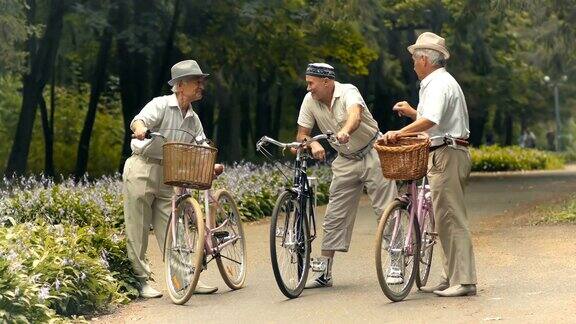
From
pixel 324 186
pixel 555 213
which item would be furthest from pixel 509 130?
pixel 555 213

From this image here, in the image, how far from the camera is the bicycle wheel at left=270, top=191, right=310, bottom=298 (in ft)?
33.5

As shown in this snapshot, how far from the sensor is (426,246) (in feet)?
34.7

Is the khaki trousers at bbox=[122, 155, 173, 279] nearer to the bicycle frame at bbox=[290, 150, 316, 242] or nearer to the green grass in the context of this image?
the bicycle frame at bbox=[290, 150, 316, 242]

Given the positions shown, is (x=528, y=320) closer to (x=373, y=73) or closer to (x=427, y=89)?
(x=427, y=89)

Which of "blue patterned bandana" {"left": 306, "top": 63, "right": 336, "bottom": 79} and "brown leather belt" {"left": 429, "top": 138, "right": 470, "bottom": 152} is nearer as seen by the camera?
"brown leather belt" {"left": 429, "top": 138, "right": 470, "bottom": 152}

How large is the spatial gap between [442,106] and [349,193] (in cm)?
151

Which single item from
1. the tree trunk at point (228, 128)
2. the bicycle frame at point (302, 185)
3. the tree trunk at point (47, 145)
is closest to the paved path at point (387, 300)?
the bicycle frame at point (302, 185)

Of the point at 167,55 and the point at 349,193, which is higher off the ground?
the point at 167,55

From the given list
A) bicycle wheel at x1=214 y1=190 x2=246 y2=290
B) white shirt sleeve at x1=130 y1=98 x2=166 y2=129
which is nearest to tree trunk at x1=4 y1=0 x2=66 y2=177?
bicycle wheel at x1=214 y1=190 x2=246 y2=290

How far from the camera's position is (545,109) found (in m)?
70.6

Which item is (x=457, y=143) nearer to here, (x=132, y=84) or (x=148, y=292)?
(x=148, y=292)

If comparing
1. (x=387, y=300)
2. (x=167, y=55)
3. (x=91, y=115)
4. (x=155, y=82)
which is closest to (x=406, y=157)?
(x=387, y=300)

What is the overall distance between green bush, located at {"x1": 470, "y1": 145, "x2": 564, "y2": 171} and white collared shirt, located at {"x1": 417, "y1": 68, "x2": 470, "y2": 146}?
3354 cm

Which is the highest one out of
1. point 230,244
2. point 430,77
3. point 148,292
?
point 430,77
